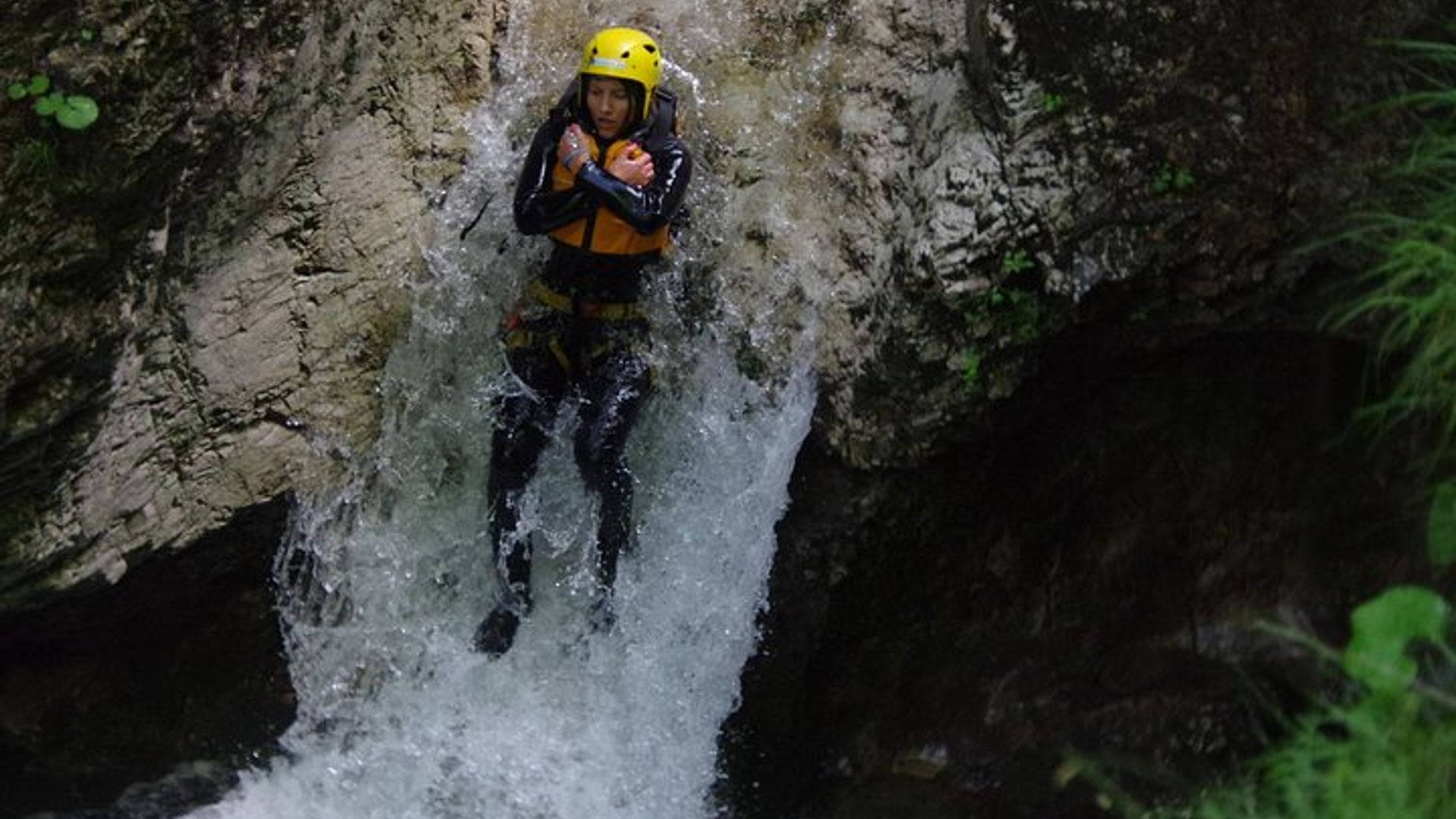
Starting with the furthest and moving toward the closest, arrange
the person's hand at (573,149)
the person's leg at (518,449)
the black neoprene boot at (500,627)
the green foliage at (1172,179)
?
1. the black neoprene boot at (500,627)
2. the person's leg at (518,449)
3. the person's hand at (573,149)
4. the green foliage at (1172,179)

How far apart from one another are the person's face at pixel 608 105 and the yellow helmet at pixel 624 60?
3 centimetres

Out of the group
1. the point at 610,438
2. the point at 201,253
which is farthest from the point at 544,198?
the point at 201,253

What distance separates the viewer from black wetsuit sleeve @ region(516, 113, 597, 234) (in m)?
5.07

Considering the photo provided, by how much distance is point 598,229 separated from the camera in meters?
5.12

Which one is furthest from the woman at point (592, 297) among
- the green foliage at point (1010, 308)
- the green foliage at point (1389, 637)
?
the green foliage at point (1389, 637)

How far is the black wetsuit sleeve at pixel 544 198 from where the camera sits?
5074 mm

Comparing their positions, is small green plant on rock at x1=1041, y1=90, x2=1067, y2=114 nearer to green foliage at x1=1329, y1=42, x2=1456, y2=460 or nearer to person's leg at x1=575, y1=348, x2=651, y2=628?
green foliage at x1=1329, y1=42, x2=1456, y2=460

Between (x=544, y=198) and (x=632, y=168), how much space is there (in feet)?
1.00

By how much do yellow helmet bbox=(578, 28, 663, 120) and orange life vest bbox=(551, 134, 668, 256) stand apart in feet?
0.66

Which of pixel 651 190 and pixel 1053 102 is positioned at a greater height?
pixel 1053 102

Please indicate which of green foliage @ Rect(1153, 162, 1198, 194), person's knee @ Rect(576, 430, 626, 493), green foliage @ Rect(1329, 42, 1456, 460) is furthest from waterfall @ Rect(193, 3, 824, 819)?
green foliage @ Rect(1329, 42, 1456, 460)

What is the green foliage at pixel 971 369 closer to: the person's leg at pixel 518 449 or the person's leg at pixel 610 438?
the person's leg at pixel 610 438

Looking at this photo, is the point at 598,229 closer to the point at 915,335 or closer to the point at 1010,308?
the point at 915,335

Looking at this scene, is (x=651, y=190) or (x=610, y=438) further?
(x=610, y=438)
